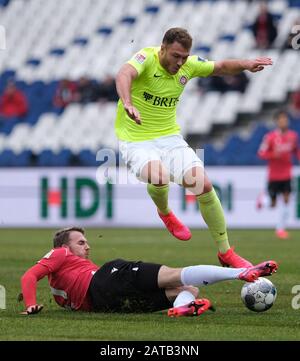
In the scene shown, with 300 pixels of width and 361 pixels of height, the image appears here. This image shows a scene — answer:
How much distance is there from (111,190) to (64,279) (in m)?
→ 13.2

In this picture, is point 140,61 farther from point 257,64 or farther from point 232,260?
point 232,260

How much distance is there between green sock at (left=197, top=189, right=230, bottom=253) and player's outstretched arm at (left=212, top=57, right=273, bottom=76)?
1173 millimetres

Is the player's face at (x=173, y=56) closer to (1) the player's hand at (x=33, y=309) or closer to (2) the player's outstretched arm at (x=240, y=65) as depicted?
(2) the player's outstretched arm at (x=240, y=65)

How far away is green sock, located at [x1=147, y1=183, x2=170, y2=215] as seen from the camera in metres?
9.92

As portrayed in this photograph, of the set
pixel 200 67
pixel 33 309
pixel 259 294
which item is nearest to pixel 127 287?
pixel 33 309

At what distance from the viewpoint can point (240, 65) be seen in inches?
377

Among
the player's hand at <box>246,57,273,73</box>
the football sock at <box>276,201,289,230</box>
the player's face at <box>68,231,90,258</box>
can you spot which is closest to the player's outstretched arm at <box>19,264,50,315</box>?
the player's face at <box>68,231,90,258</box>

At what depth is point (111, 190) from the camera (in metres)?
21.3

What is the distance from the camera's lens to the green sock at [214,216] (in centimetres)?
944

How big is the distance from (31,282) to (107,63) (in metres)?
18.1

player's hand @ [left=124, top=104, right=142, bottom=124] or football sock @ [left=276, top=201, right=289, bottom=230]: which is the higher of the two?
player's hand @ [left=124, top=104, right=142, bottom=124]

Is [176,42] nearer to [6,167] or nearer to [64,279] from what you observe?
[64,279]

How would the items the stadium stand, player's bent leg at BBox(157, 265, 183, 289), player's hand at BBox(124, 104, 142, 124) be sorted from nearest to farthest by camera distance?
player's bent leg at BBox(157, 265, 183, 289) → player's hand at BBox(124, 104, 142, 124) → the stadium stand

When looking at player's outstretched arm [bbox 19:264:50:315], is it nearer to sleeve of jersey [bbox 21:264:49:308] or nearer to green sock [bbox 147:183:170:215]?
sleeve of jersey [bbox 21:264:49:308]
